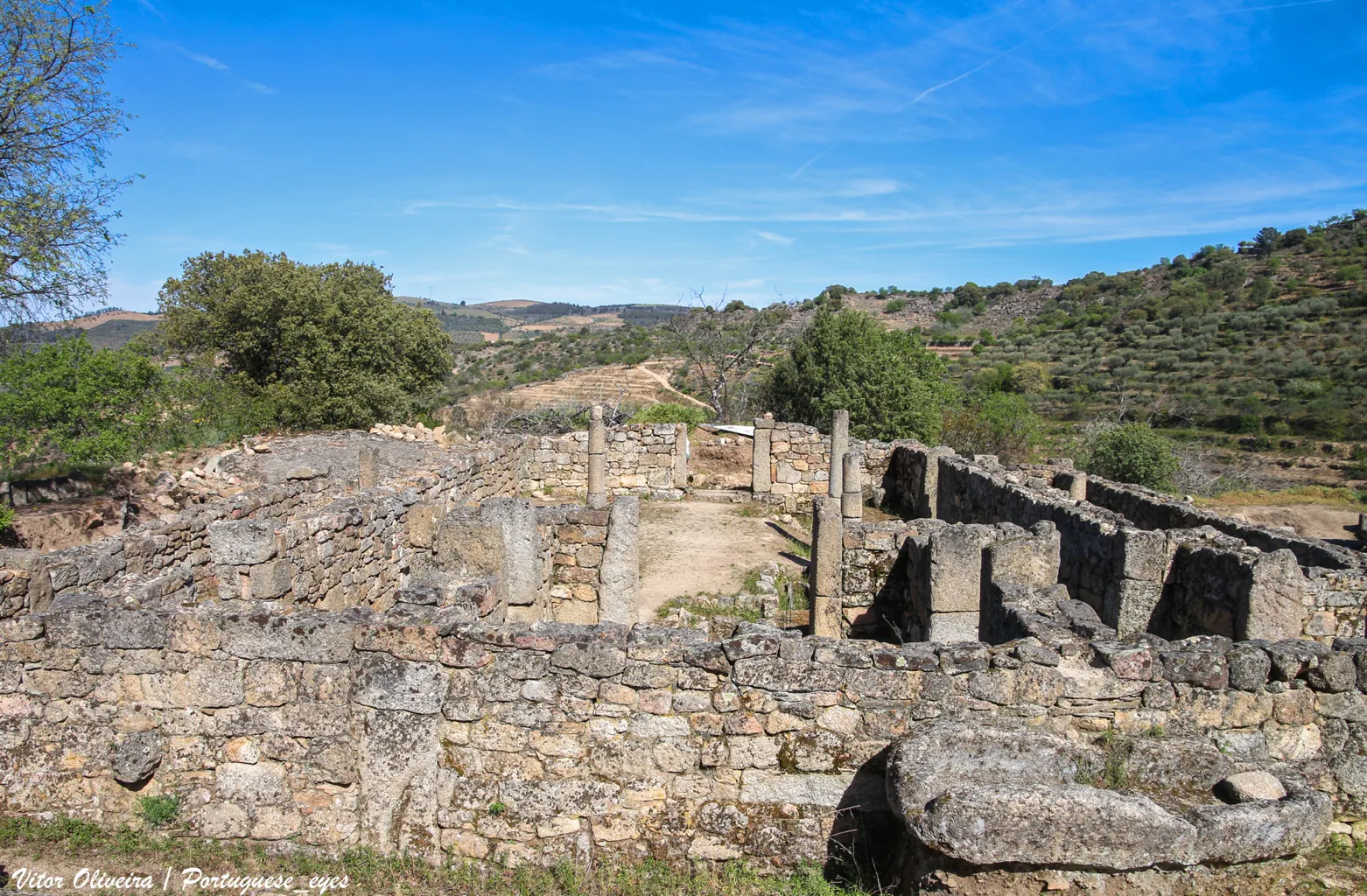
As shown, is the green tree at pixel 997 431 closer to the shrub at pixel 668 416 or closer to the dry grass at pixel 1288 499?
the dry grass at pixel 1288 499

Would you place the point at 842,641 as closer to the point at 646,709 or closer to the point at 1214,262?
the point at 646,709

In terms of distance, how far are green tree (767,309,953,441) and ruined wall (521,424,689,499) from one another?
7124 millimetres

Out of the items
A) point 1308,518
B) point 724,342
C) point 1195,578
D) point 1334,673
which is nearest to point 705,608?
point 1195,578

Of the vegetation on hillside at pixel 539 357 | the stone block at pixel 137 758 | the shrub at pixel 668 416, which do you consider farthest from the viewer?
the vegetation on hillside at pixel 539 357

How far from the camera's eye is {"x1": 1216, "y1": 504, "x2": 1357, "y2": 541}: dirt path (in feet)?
61.5

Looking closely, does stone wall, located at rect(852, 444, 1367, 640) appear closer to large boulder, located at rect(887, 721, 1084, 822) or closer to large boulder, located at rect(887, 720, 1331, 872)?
large boulder, located at rect(887, 720, 1331, 872)

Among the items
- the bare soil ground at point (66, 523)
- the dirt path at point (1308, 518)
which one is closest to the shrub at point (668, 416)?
the dirt path at point (1308, 518)

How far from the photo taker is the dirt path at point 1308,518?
1873cm

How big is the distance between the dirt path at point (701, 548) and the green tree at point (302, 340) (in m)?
11.0

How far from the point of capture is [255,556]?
690 centimetres

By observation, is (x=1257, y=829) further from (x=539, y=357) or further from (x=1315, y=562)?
(x=539, y=357)

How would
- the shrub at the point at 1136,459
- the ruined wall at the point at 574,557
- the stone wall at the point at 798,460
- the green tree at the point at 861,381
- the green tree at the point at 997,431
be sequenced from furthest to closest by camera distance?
the green tree at the point at 861,381 → the green tree at the point at 997,431 → the shrub at the point at 1136,459 → the stone wall at the point at 798,460 → the ruined wall at the point at 574,557

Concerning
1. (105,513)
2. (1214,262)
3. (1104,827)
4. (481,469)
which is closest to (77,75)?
(105,513)

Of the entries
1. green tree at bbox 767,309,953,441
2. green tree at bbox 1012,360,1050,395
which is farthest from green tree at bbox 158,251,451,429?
green tree at bbox 1012,360,1050,395
